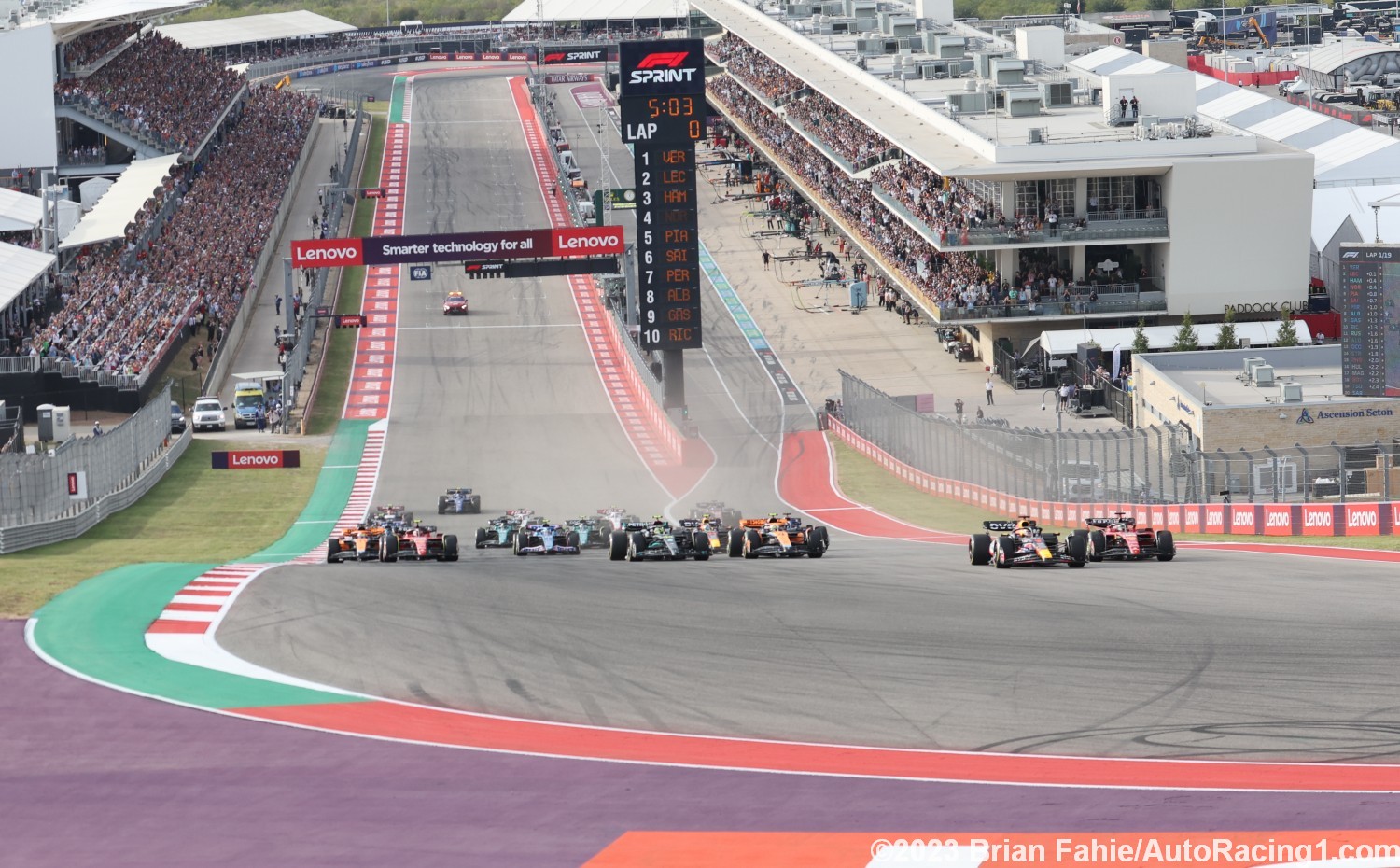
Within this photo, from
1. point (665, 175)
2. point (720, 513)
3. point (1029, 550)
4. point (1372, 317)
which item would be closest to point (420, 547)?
point (720, 513)

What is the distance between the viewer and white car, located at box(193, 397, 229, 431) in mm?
59625

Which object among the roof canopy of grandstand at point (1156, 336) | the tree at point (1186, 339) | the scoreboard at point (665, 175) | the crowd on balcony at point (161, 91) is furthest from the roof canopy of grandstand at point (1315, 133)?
the crowd on balcony at point (161, 91)

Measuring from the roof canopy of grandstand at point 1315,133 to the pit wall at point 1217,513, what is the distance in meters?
30.5

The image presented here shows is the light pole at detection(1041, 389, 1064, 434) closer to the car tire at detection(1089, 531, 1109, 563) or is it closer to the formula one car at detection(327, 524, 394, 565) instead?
the car tire at detection(1089, 531, 1109, 563)

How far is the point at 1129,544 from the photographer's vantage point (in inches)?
1168

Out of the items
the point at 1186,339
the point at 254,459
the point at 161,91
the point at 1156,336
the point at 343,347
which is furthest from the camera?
the point at 161,91

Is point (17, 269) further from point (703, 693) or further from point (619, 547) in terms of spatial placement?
point (703, 693)

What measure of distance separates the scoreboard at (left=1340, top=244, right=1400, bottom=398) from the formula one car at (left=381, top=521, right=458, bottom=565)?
2010cm

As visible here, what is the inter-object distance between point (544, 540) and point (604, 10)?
129223 millimetres

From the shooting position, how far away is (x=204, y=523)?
149ft

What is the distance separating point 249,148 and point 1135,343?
186ft

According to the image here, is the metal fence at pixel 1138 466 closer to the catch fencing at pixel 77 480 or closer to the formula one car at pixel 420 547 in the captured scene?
the formula one car at pixel 420 547

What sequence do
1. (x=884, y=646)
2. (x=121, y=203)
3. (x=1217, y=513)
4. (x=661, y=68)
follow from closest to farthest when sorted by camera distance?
(x=884, y=646) → (x=1217, y=513) → (x=661, y=68) → (x=121, y=203)


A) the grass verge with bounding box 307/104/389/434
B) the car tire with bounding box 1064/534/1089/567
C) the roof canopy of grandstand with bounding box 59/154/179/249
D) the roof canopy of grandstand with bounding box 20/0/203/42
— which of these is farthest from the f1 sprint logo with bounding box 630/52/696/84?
the roof canopy of grandstand with bounding box 20/0/203/42
